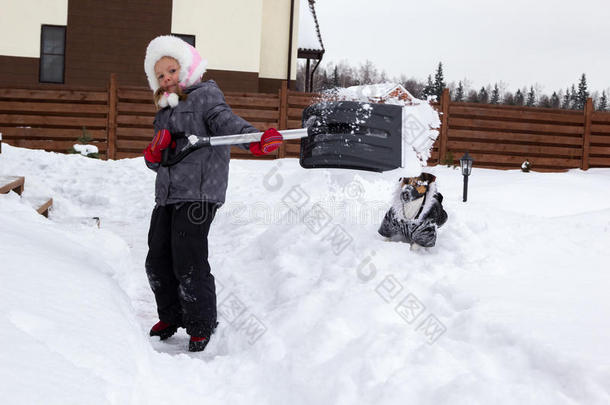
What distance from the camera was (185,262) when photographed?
121 inches

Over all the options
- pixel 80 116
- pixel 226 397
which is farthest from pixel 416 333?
pixel 80 116

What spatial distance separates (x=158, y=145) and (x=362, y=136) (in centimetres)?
147

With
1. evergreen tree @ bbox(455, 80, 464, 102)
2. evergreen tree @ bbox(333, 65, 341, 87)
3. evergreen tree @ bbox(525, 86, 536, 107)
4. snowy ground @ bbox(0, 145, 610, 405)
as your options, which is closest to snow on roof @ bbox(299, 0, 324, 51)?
snowy ground @ bbox(0, 145, 610, 405)

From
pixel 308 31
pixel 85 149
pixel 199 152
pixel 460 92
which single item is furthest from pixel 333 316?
pixel 460 92

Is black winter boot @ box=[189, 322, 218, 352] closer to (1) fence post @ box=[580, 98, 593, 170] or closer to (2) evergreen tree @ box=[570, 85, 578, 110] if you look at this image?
(1) fence post @ box=[580, 98, 593, 170]

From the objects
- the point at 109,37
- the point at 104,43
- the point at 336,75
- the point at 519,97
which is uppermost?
the point at 519,97

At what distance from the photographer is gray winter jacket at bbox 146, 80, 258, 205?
301 centimetres

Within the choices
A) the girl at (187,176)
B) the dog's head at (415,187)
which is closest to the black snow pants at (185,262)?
the girl at (187,176)

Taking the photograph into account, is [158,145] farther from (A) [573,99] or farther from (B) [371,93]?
(A) [573,99]

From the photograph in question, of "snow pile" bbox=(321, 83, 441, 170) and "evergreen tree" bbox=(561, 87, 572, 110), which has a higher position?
"evergreen tree" bbox=(561, 87, 572, 110)

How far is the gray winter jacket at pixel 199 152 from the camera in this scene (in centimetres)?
301

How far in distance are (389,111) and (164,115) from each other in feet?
4.98

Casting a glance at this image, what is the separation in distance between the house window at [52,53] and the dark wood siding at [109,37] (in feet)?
0.84

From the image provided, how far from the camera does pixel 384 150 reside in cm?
389
